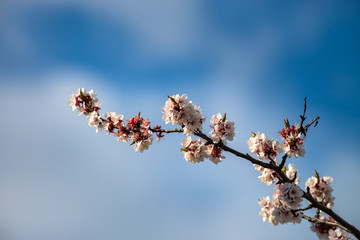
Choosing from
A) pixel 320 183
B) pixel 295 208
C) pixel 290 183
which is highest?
pixel 320 183

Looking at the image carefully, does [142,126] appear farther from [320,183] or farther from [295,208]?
[320,183]

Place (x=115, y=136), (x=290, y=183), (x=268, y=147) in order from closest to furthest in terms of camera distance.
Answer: (x=290, y=183) < (x=268, y=147) < (x=115, y=136)

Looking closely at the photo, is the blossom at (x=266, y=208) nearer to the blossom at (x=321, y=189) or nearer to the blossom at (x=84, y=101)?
Answer: the blossom at (x=321, y=189)

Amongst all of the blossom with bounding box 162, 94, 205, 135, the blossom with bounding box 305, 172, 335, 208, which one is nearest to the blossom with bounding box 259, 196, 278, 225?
the blossom with bounding box 305, 172, 335, 208

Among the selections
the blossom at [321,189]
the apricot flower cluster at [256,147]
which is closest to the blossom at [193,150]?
the apricot flower cluster at [256,147]

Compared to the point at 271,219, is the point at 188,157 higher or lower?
higher

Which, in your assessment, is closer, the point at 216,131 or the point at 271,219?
the point at 216,131

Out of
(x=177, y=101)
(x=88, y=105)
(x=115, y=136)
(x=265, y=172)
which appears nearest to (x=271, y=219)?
(x=265, y=172)
